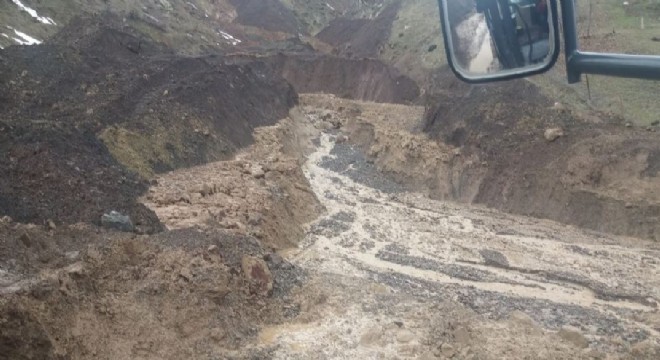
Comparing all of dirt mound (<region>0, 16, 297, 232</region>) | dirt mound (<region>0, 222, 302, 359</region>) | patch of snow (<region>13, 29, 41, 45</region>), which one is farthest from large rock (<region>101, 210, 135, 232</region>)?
patch of snow (<region>13, 29, 41, 45</region>)

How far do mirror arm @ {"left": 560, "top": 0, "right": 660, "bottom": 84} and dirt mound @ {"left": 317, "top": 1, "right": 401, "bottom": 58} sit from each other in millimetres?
48022

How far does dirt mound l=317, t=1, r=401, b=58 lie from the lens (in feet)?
175

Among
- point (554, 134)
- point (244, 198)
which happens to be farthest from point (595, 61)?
point (554, 134)

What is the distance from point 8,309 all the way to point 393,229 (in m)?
14.1

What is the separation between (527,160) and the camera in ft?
80.8

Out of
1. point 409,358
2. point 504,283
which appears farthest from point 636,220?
point 409,358

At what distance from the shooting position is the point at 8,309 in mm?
8492

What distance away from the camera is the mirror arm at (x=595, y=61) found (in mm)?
2994

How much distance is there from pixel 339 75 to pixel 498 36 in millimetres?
42669

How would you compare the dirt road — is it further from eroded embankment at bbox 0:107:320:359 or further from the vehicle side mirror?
the vehicle side mirror

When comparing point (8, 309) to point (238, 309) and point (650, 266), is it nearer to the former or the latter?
point (238, 309)

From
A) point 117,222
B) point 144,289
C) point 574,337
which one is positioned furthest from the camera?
point 117,222

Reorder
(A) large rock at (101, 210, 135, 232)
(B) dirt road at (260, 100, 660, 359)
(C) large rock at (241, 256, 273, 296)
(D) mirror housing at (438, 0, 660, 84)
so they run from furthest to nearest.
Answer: (A) large rock at (101, 210, 135, 232)
(C) large rock at (241, 256, 273, 296)
(B) dirt road at (260, 100, 660, 359)
(D) mirror housing at (438, 0, 660, 84)

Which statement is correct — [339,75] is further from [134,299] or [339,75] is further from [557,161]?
[134,299]
